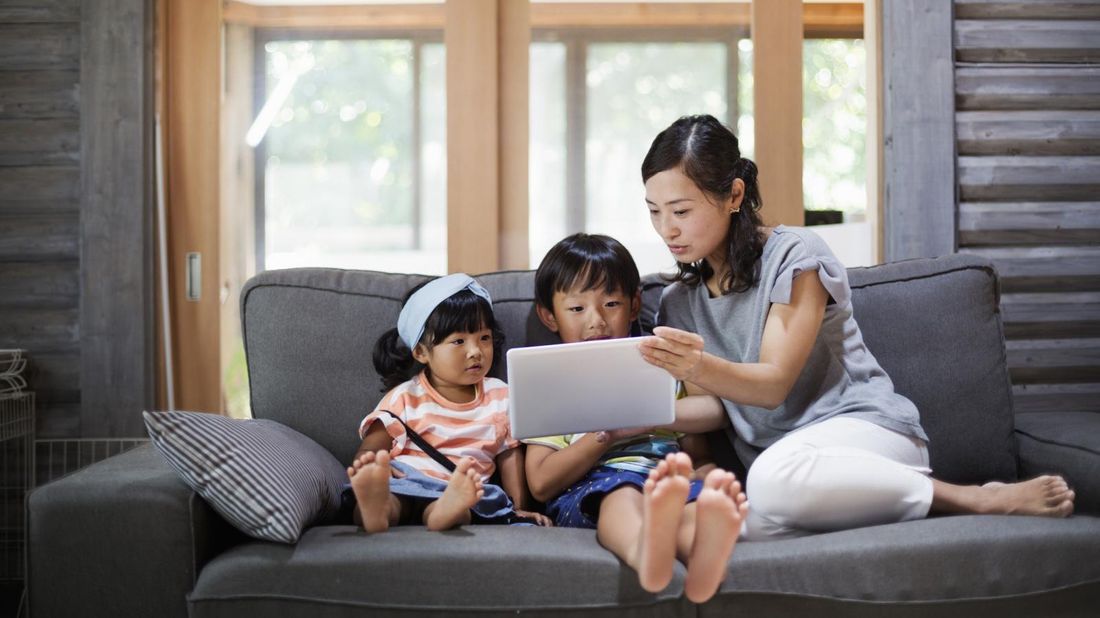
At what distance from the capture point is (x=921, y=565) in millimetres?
1435

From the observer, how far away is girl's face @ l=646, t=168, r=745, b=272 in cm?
178

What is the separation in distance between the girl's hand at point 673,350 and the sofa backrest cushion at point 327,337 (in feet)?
1.49

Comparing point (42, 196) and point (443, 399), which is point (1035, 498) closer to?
point (443, 399)

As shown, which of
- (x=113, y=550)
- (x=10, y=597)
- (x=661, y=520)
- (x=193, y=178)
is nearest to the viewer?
(x=661, y=520)

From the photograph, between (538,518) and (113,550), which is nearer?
(113,550)

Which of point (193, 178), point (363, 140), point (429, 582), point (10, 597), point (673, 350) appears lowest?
point (10, 597)

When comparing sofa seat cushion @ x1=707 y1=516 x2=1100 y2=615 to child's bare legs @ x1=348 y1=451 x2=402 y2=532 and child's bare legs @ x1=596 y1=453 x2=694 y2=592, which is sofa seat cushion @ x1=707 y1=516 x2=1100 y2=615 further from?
child's bare legs @ x1=348 y1=451 x2=402 y2=532

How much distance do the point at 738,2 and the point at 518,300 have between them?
1459mm

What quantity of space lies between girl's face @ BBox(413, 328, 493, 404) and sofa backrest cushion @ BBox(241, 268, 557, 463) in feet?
0.34

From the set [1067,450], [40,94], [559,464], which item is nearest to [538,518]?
[559,464]

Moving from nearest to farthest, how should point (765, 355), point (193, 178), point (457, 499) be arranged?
1. point (457, 499)
2. point (765, 355)
3. point (193, 178)

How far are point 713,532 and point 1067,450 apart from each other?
841 millimetres

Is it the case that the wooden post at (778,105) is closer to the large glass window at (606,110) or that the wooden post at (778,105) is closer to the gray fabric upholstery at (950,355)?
the large glass window at (606,110)

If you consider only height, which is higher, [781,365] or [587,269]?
[587,269]
